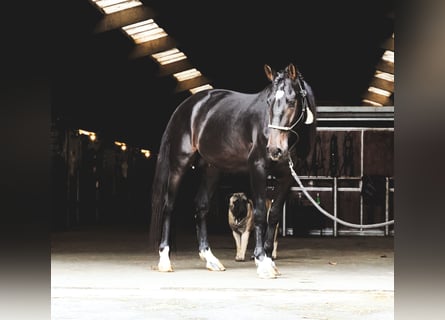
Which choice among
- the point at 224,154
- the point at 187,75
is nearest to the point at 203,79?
the point at 187,75

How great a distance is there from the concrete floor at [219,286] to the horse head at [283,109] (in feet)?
3.62

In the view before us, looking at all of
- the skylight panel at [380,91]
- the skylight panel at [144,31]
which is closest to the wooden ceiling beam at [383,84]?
the skylight panel at [380,91]

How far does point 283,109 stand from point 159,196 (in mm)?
1964

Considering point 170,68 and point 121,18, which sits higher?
point 121,18

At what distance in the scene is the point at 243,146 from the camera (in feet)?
24.3

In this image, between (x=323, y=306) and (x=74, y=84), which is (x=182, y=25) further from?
(x=323, y=306)

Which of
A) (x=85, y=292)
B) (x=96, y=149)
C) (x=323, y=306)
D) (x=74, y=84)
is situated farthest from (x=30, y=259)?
(x=96, y=149)

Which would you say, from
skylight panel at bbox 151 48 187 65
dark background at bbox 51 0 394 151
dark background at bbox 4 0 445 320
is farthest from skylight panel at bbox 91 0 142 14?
dark background at bbox 4 0 445 320

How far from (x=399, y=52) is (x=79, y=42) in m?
12.6

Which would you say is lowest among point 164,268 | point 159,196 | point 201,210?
point 164,268

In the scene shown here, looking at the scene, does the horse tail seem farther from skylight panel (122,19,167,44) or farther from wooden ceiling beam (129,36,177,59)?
wooden ceiling beam (129,36,177,59)

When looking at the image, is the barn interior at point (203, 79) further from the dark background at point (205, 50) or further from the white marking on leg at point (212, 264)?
the white marking on leg at point (212, 264)

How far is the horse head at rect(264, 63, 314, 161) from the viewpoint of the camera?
21.2ft

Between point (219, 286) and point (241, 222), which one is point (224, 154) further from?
point (219, 286)
